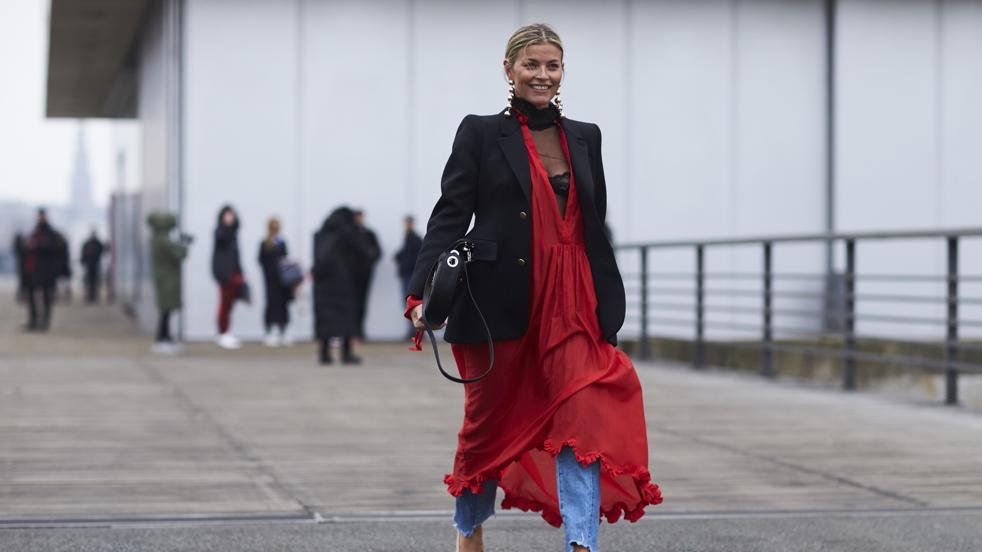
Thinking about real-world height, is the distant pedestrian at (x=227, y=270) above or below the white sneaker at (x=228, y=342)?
above

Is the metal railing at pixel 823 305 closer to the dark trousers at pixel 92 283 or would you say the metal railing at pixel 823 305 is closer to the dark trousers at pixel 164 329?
the dark trousers at pixel 164 329

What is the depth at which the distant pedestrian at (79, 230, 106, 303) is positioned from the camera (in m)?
32.8

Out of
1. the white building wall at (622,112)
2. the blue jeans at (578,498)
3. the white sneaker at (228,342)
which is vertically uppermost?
the white building wall at (622,112)

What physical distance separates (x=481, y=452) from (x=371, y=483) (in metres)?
2.65

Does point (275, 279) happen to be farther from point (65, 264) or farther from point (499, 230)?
point (499, 230)

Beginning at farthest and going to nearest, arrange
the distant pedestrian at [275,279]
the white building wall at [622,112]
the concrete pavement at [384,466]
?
the white building wall at [622,112], the distant pedestrian at [275,279], the concrete pavement at [384,466]

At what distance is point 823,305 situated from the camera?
68.1ft

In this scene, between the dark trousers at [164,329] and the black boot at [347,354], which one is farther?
the dark trousers at [164,329]

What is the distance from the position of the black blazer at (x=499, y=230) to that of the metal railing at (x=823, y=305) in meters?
5.56

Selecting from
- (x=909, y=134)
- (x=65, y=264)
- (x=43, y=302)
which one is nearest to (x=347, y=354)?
(x=43, y=302)

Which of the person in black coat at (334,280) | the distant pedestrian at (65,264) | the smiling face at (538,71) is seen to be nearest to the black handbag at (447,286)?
the smiling face at (538,71)

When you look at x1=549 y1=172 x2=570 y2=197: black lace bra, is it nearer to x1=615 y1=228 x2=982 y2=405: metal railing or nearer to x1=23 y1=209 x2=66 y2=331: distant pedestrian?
x1=615 y1=228 x2=982 y2=405: metal railing

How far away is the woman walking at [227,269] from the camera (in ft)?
55.6

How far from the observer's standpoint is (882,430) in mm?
9016
